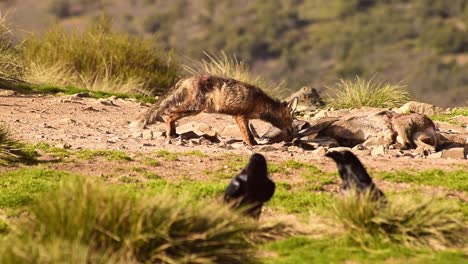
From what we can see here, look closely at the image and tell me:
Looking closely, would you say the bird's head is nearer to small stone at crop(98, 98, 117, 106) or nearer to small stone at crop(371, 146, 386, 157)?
small stone at crop(371, 146, 386, 157)

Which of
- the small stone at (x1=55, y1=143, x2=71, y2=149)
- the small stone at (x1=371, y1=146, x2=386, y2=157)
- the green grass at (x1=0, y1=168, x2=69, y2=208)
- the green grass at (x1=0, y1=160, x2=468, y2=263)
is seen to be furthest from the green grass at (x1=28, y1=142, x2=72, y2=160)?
the small stone at (x1=371, y1=146, x2=386, y2=157)

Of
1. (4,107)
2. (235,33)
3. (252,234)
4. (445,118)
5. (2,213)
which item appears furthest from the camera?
(235,33)

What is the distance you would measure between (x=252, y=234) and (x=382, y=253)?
1.19m

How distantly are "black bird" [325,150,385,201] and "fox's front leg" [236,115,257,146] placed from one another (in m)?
4.85

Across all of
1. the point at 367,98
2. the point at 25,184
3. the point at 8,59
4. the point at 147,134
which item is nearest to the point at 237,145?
the point at 147,134

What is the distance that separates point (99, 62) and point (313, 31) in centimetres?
7024

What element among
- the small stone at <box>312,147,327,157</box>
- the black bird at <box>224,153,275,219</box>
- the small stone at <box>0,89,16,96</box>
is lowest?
the black bird at <box>224,153,275,219</box>

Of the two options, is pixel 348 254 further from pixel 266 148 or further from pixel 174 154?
pixel 266 148

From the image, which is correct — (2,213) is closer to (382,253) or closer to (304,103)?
(382,253)

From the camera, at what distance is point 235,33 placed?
292 ft

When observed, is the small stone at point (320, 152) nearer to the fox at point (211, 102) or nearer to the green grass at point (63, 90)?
the fox at point (211, 102)

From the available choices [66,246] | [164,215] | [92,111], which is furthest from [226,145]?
[66,246]

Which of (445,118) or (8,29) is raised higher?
(8,29)

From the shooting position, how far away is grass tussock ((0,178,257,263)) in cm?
738
